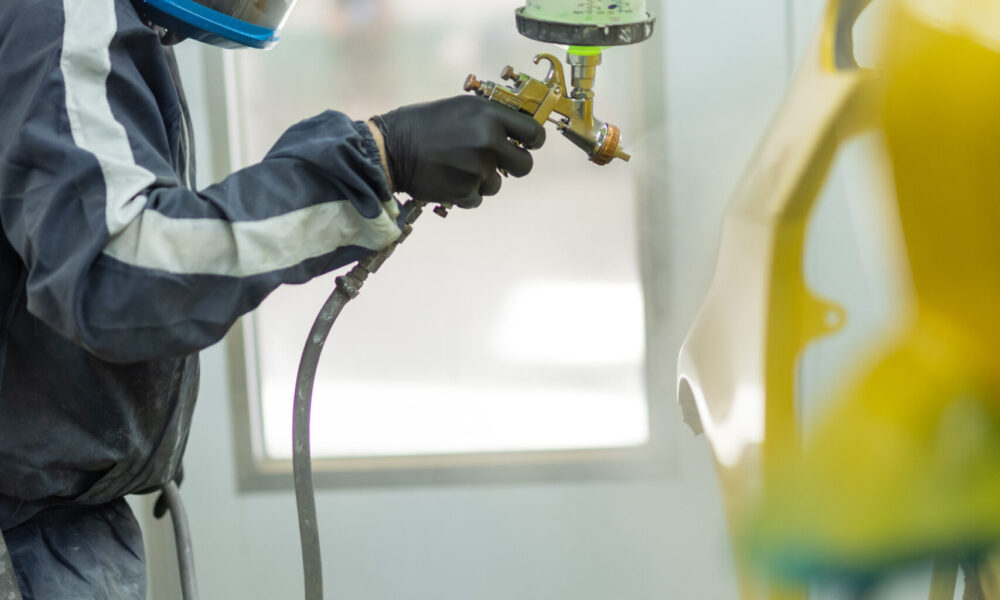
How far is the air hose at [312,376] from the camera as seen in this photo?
97 centimetres

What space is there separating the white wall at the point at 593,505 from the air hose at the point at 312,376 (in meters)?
0.57

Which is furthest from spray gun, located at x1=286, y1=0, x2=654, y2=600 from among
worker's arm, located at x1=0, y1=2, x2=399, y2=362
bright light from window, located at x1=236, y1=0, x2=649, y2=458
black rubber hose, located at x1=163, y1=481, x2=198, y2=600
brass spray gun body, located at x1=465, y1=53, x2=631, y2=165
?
bright light from window, located at x1=236, y1=0, x2=649, y2=458

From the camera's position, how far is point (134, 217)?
32.1 inches

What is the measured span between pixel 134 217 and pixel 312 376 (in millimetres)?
268

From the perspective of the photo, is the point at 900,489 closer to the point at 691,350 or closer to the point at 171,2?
the point at 691,350

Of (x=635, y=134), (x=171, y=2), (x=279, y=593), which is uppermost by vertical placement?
(x=171, y=2)

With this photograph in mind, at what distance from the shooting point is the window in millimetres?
1496

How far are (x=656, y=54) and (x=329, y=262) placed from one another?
0.74 meters

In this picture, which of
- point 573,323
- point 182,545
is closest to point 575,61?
point 573,323

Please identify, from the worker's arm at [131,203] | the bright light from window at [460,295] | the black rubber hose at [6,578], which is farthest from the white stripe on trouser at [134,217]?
the bright light from window at [460,295]

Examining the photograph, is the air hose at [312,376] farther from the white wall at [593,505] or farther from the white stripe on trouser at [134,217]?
the white wall at [593,505]

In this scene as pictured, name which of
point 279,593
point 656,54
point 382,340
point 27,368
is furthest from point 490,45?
point 279,593

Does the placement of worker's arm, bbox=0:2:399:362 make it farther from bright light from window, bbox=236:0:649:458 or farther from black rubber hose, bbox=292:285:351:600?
bright light from window, bbox=236:0:649:458

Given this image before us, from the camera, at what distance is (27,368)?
3.31ft
